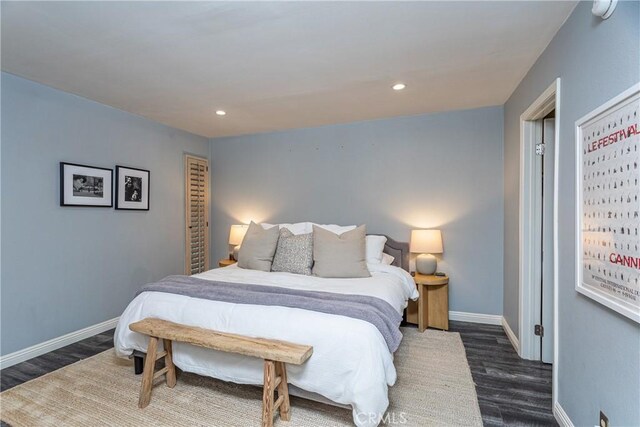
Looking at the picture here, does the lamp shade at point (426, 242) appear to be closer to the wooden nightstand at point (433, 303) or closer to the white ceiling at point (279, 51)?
the wooden nightstand at point (433, 303)

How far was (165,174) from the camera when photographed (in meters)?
3.96

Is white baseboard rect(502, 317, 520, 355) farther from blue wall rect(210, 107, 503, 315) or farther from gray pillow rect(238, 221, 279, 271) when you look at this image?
gray pillow rect(238, 221, 279, 271)

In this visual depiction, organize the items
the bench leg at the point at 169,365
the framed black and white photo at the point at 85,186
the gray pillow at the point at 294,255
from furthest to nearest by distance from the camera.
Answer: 1. the gray pillow at the point at 294,255
2. the framed black and white photo at the point at 85,186
3. the bench leg at the point at 169,365

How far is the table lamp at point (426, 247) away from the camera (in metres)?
3.30

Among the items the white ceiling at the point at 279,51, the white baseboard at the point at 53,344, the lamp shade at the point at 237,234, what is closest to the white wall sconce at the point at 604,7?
the white ceiling at the point at 279,51

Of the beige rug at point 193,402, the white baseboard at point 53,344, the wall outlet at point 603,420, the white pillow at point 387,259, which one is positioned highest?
the white pillow at point 387,259

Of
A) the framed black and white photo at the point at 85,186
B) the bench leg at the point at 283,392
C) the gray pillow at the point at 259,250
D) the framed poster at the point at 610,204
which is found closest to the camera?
the framed poster at the point at 610,204

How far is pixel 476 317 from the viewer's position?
3.44 meters

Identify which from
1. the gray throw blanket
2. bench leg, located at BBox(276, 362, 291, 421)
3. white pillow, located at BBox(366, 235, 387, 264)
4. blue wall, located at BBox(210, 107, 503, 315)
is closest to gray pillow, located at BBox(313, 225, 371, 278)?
white pillow, located at BBox(366, 235, 387, 264)

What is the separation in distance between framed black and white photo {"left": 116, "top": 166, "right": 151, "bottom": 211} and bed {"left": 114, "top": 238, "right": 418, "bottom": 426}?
1.57m

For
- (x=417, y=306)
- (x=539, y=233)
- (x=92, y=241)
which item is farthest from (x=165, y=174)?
(x=539, y=233)

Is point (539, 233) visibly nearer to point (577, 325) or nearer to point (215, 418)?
point (577, 325)

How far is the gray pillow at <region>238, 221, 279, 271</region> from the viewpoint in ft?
10.4
